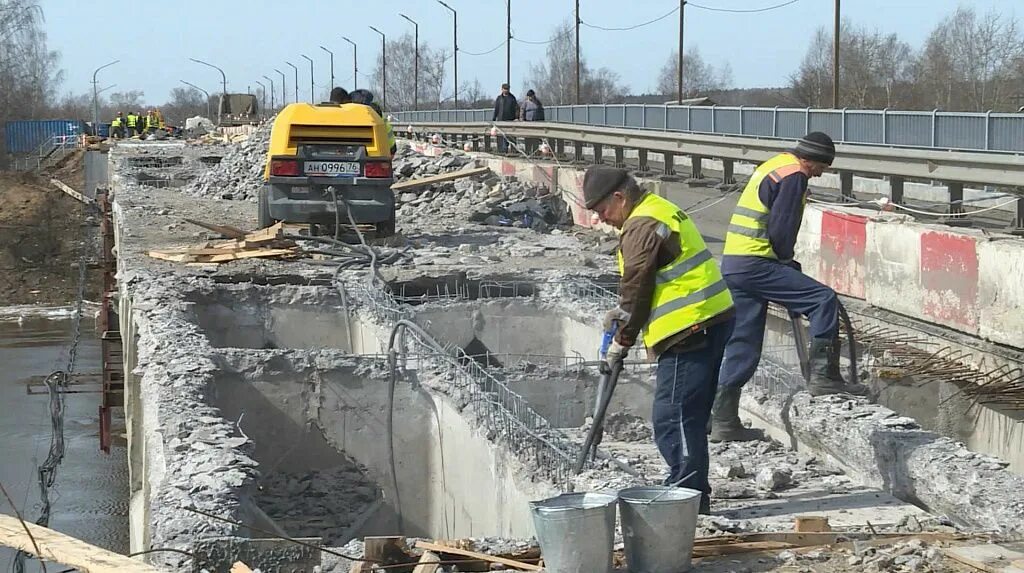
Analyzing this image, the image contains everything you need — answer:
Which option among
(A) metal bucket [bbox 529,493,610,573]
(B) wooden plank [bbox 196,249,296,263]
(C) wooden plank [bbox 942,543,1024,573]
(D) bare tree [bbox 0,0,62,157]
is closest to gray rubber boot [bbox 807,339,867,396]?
(C) wooden plank [bbox 942,543,1024,573]

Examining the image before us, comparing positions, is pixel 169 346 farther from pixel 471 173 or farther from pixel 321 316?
pixel 471 173

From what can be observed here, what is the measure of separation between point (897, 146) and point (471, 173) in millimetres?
9825

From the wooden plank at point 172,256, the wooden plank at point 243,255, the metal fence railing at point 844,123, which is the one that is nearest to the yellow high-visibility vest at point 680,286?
the metal fence railing at point 844,123

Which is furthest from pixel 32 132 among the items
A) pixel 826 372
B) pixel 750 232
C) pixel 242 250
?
pixel 750 232

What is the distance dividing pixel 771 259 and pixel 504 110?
85.3 ft

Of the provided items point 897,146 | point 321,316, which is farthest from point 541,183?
point 321,316

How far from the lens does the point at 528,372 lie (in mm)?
10555

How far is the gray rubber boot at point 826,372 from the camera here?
25.9 ft

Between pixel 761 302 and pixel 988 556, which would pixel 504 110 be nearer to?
pixel 761 302

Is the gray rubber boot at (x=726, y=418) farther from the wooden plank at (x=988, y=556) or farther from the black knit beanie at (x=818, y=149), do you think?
the wooden plank at (x=988, y=556)

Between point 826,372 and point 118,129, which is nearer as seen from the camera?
point 826,372

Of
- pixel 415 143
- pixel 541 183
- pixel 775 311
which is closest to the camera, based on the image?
pixel 775 311

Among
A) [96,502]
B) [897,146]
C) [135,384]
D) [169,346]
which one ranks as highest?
[897,146]

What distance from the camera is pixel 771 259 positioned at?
7.52 metres
